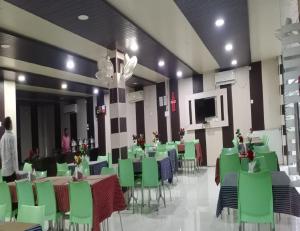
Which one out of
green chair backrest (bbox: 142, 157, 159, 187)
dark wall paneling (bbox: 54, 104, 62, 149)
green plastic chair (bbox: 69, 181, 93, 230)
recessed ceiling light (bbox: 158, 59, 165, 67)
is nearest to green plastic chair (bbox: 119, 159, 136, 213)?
green chair backrest (bbox: 142, 157, 159, 187)

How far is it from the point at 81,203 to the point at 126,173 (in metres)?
1.95

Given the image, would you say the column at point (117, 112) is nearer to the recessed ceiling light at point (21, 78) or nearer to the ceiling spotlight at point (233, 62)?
the recessed ceiling light at point (21, 78)

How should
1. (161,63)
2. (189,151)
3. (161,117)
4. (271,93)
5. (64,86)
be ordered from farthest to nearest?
1. (161,117)
2. (64,86)
3. (271,93)
4. (189,151)
5. (161,63)

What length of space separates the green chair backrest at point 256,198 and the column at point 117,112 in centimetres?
370

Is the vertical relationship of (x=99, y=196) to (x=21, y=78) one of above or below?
below

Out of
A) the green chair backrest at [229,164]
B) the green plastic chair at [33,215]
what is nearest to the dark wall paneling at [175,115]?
the green chair backrest at [229,164]

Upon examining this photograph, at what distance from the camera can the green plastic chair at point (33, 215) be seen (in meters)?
2.61

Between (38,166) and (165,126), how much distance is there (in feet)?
15.2

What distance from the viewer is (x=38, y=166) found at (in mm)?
10297

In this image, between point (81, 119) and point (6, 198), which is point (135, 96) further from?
point (6, 198)

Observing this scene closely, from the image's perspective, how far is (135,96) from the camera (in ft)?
40.8

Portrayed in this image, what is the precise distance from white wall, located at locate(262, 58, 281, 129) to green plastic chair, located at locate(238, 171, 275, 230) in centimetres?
717

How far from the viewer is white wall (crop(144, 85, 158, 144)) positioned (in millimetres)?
12109

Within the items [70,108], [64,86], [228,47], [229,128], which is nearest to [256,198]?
[228,47]
